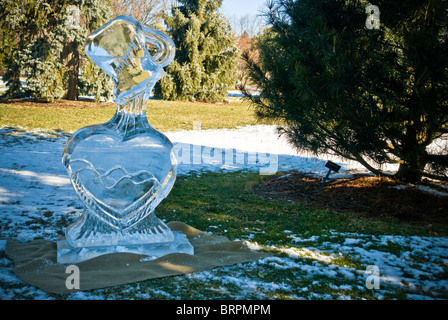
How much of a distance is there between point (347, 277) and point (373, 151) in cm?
203

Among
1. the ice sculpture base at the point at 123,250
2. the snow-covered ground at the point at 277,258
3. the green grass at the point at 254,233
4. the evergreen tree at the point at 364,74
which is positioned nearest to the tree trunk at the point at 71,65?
the snow-covered ground at the point at 277,258

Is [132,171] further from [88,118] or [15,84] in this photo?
[15,84]

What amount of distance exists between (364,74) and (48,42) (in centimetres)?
1324

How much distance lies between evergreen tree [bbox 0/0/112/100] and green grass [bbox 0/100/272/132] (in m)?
0.95

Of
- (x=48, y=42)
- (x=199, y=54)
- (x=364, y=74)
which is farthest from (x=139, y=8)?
(x=364, y=74)

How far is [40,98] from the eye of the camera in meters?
15.8

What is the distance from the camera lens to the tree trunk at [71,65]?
49.8 ft

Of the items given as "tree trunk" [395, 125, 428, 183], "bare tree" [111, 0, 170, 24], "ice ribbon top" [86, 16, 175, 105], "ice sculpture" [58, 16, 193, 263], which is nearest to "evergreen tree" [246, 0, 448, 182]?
"tree trunk" [395, 125, 428, 183]

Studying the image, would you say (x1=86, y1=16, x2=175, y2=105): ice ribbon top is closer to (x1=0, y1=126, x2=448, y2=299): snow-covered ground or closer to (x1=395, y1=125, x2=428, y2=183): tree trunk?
(x1=0, y1=126, x2=448, y2=299): snow-covered ground

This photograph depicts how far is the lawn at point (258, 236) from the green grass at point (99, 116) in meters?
3.07

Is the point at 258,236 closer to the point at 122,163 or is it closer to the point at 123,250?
the point at 123,250

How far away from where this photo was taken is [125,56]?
11.9ft

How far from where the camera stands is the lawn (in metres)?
3.06
